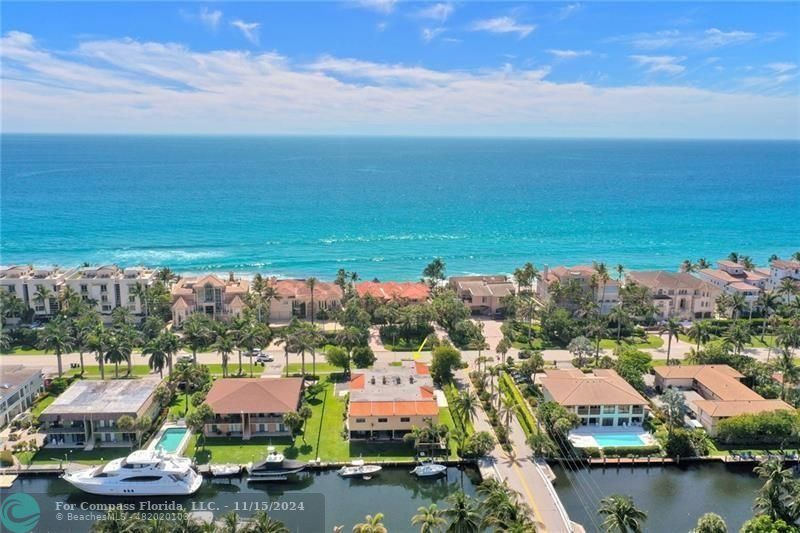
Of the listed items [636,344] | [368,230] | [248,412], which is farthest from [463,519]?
[368,230]

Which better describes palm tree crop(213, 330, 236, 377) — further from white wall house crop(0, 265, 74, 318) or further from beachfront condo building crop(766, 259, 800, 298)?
beachfront condo building crop(766, 259, 800, 298)

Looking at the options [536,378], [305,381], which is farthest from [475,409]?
[305,381]

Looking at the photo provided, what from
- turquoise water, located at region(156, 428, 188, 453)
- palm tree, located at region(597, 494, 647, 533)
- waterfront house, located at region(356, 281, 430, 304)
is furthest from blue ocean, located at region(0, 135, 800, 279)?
palm tree, located at region(597, 494, 647, 533)

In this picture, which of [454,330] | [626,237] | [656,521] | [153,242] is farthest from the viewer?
[626,237]

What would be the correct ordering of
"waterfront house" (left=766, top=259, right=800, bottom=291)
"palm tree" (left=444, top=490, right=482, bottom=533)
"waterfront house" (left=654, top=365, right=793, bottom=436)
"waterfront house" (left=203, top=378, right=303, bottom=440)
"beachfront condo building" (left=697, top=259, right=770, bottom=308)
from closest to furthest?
"palm tree" (left=444, top=490, right=482, bottom=533), "waterfront house" (left=203, top=378, right=303, bottom=440), "waterfront house" (left=654, top=365, right=793, bottom=436), "beachfront condo building" (left=697, top=259, right=770, bottom=308), "waterfront house" (left=766, top=259, right=800, bottom=291)

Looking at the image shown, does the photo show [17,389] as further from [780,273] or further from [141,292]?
[780,273]

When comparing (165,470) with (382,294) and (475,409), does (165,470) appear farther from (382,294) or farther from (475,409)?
(382,294)
